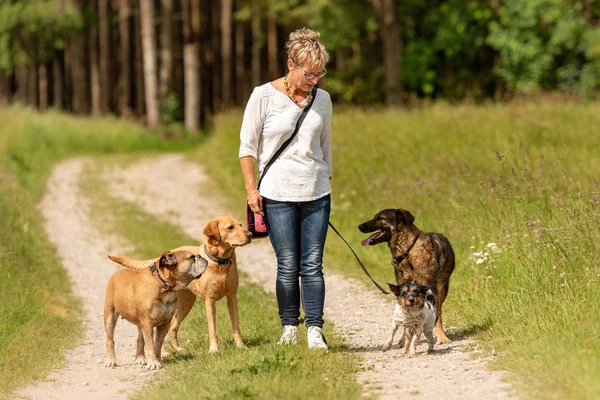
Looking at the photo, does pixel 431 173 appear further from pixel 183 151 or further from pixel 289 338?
pixel 183 151

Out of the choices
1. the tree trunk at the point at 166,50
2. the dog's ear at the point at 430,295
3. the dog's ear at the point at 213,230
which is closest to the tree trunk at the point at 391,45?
the tree trunk at the point at 166,50

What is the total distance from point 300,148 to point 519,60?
1108 inches

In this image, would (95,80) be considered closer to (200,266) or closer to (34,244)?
(34,244)

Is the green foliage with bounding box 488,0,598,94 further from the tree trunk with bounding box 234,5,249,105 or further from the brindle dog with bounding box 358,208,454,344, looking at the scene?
the brindle dog with bounding box 358,208,454,344

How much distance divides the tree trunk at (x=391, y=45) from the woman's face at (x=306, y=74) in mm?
24277

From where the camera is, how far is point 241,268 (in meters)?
13.5

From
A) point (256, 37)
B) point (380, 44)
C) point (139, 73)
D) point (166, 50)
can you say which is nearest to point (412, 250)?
point (166, 50)

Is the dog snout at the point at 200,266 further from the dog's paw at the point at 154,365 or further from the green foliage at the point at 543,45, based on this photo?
the green foliage at the point at 543,45

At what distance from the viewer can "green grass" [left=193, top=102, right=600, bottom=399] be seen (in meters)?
6.83

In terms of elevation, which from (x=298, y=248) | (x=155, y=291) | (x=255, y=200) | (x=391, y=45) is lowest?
(x=155, y=291)

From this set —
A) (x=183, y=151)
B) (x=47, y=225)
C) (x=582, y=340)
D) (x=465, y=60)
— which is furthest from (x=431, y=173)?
(x=465, y=60)

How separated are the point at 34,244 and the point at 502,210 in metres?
8.15

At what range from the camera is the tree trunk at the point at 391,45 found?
3092 centimetres

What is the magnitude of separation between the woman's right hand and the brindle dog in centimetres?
105
